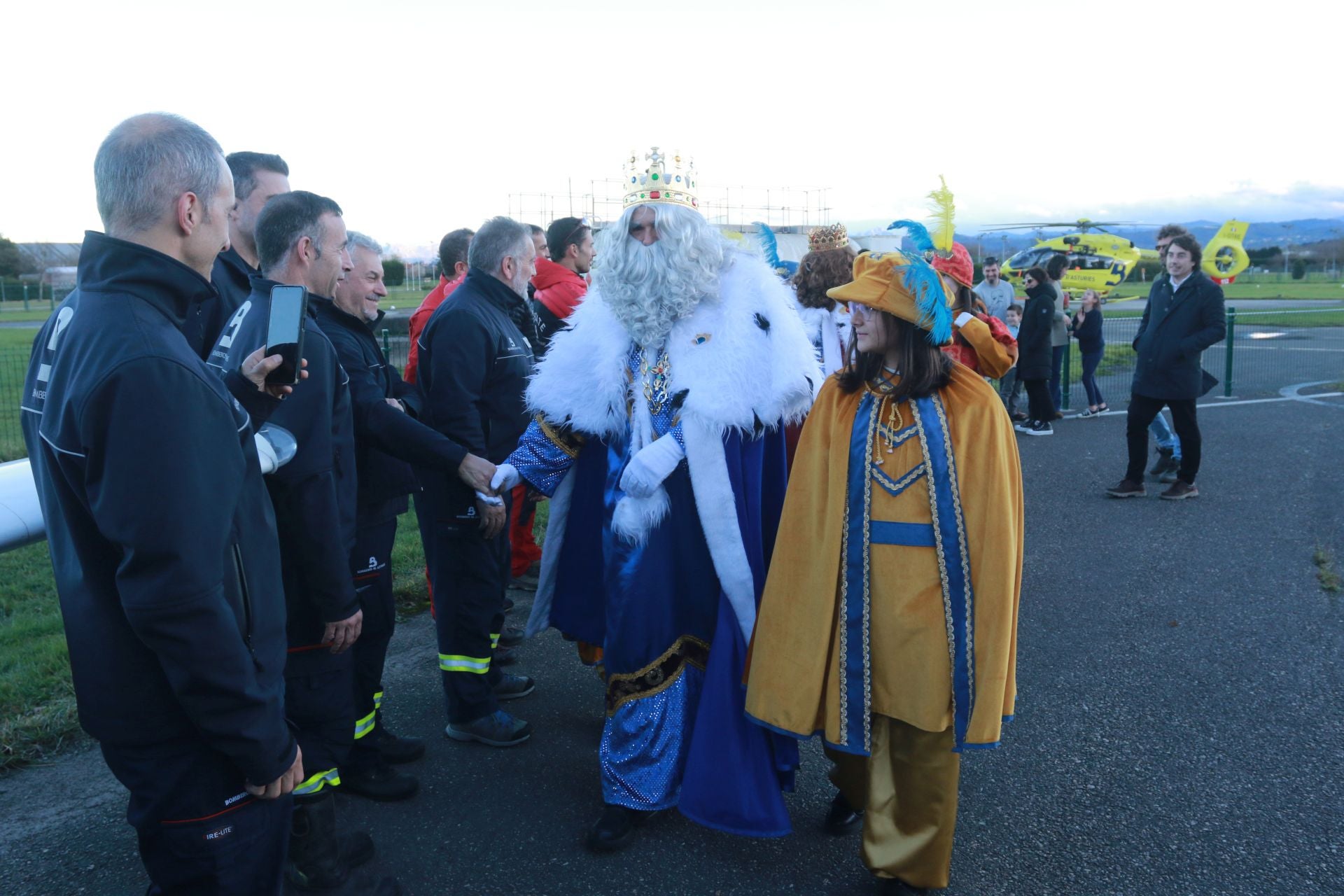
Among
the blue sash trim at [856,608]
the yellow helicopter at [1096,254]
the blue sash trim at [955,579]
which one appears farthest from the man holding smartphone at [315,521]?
the yellow helicopter at [1096,254]

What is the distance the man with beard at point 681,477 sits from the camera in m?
3.04

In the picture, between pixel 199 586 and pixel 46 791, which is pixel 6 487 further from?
pixel 199 586

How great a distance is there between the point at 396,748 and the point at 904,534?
7.55ft

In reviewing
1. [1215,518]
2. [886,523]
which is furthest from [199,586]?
[1215,518]

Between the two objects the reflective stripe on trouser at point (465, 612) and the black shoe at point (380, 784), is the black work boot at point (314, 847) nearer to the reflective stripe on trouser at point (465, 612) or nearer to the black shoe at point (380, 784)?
the black shoe at point (380, 784)

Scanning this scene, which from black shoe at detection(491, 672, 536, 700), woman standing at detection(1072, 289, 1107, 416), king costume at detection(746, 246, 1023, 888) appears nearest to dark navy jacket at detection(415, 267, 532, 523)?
black shoe at detection(491, 672, 536, 700)

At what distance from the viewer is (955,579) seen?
2684 mm

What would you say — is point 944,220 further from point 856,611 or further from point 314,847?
point 314,847

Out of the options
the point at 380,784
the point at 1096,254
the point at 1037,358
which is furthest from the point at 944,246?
the point at 1096,254

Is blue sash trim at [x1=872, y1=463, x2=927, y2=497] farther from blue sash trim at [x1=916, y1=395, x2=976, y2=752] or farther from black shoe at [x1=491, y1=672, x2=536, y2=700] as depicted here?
black shoe at [x1=491, y1=672, x2=536, y2=700]

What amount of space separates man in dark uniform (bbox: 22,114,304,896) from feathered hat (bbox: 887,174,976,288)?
2150mm

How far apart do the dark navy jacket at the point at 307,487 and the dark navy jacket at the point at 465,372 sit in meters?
0.97

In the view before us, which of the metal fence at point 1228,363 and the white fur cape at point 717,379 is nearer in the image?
the white fur cape at point 717,379

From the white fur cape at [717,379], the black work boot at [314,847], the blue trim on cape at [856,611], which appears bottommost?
the black work boot at [314,847]
